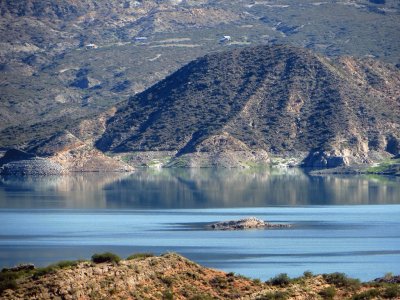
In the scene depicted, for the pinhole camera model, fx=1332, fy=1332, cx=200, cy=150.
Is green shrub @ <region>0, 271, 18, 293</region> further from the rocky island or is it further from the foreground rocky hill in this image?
the rocky island

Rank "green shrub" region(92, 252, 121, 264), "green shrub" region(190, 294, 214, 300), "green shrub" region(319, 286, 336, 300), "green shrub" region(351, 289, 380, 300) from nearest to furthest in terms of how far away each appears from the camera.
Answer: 1. "green shrub" region(190, 294, 214, 300)
2. "green shrub" region(92, 252, 121, 264)
3. "green shrub" region(351, 289, 380, 300)
4. "green shrub" region(319, 286, 336, 300)

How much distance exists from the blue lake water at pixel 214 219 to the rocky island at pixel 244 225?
58.8 inches

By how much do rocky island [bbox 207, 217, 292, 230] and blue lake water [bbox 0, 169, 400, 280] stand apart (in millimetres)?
1494

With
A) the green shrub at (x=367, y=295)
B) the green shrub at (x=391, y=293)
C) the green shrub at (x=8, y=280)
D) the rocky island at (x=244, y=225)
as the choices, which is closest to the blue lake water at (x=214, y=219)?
the rocky island at (x=244, y=225)

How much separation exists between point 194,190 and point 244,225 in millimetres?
54090

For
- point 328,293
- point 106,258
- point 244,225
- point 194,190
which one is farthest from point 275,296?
point 194,190

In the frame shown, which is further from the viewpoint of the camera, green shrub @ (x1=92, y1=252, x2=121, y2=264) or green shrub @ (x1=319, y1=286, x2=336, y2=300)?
green shrub @ (x1=319, y1=286, x2=336, y2=300)

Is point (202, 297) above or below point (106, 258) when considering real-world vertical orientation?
below

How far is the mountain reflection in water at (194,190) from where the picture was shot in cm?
13300

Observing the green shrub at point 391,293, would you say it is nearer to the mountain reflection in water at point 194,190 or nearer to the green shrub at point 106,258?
the green shrub at point 106,258

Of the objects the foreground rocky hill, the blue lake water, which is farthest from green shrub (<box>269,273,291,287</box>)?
the blue lake water

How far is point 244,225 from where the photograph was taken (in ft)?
325

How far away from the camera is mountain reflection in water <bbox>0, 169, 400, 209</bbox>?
436 feet

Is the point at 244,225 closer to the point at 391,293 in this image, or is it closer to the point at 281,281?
the point at 281,281
